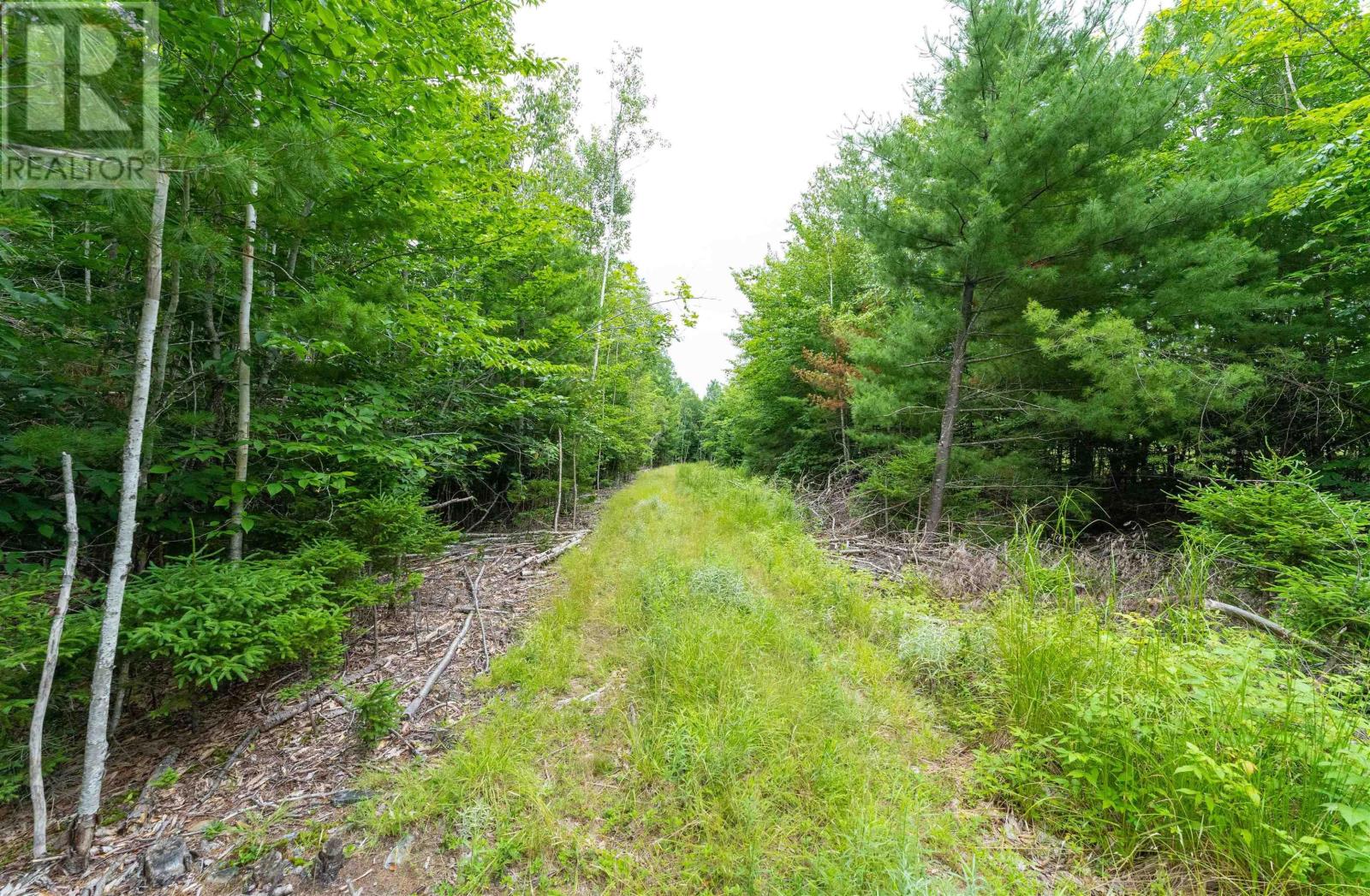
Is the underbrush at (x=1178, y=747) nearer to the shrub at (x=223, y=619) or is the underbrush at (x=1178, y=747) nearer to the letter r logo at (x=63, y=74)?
the shrub at (x=223, y=619)

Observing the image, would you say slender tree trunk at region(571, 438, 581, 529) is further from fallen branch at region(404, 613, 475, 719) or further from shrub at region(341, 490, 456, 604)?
shrub at region(341, 490, 456, 604)

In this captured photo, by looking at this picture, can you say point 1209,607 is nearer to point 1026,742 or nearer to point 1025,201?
point 1026,742

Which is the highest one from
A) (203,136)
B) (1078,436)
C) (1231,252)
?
(1231,252)

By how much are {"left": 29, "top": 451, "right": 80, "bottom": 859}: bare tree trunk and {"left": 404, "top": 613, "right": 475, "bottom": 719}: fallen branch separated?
4.35 ft

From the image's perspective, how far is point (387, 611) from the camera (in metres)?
4.17

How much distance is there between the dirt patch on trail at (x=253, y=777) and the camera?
5.74 ft

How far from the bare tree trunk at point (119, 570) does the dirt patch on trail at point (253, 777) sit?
193 mm

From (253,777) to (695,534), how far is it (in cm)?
530

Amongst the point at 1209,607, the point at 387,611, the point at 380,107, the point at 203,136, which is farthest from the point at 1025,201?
the point at 387,611

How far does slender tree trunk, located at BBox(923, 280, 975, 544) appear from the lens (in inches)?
232

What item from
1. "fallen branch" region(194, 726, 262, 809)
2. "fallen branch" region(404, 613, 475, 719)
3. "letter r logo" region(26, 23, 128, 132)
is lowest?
"fallen branch" region(194, 726, 262, 809)

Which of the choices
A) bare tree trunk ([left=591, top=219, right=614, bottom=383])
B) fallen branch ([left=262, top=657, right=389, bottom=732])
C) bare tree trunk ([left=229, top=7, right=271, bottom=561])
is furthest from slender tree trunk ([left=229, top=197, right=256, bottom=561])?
bare tree trunk ([left=591, top=219, right=614, bottom=383])

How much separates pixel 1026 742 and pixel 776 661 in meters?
1.47

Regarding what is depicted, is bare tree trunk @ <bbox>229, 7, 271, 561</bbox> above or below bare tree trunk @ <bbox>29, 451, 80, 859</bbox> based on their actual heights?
above
